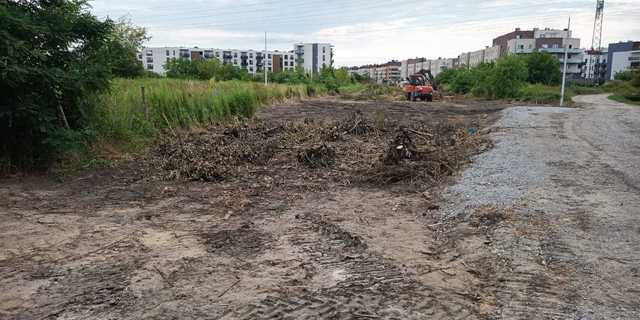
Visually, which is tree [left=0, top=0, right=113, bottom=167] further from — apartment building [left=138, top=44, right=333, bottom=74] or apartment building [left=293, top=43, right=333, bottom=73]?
apartment building [left=293, top=43, right=333, bottom=73]

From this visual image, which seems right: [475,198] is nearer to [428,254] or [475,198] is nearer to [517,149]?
[428,254]

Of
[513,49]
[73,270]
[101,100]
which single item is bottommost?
[73,270]

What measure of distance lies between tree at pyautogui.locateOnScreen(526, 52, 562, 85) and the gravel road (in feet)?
134

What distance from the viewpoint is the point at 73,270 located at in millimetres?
3953

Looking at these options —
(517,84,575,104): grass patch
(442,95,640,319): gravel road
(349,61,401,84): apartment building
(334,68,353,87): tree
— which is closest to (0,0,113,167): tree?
(442,95,640,319): gravel road

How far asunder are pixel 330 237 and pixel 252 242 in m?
0.84

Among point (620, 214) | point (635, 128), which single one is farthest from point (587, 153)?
point (635, 128)

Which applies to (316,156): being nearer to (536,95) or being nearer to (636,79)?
(536,95)

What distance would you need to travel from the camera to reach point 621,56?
8981cm

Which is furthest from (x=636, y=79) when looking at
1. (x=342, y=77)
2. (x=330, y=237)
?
(x=330, y=237)

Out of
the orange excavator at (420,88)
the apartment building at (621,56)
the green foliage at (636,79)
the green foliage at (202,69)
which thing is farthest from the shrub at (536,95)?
the apartment building at (621,56)

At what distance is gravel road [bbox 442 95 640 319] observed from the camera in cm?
329

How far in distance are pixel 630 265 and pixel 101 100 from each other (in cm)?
984

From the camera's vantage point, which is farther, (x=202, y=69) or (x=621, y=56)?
(x=621, y=56)
